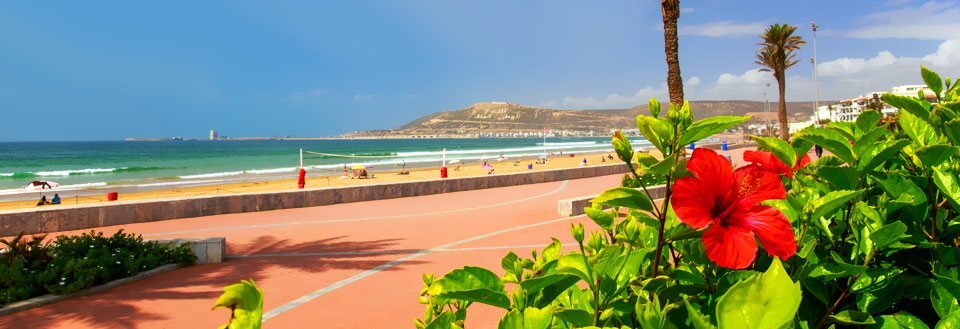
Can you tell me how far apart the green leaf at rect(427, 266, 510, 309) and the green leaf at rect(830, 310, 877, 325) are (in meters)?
0.51

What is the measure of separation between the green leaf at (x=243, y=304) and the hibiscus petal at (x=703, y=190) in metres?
0.51

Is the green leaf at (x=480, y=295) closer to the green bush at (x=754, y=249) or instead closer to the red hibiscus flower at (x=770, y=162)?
the green bush at (x=754, y=249)

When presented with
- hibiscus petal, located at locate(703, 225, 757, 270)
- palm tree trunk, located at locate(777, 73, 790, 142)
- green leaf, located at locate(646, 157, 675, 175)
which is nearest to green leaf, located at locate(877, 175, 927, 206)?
hibiscus petal, located at locate(703, 225, 757, 270)

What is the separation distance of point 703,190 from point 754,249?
0.33ft

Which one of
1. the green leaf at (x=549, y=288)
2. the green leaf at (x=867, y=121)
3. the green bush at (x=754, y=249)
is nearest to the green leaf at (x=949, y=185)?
the green bush at (x=754, y=249)

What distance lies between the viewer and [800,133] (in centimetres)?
109

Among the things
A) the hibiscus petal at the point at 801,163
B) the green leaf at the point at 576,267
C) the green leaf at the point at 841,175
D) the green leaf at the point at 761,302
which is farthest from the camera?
the hibiscus petal at the point at 801,163

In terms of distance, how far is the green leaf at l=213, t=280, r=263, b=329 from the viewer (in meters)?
0.47

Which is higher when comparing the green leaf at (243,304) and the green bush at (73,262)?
the green leaf at (243,304)

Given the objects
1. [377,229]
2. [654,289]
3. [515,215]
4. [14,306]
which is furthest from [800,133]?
[515,215]

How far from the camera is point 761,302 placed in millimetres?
472

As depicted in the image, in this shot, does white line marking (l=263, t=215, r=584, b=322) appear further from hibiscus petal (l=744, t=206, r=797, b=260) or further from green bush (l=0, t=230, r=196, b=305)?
hibiscus petal (l=744, t=206, r=797, b=260)

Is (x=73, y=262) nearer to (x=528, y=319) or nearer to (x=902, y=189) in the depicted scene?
(x=528, y=319)

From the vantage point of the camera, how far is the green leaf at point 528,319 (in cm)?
63
